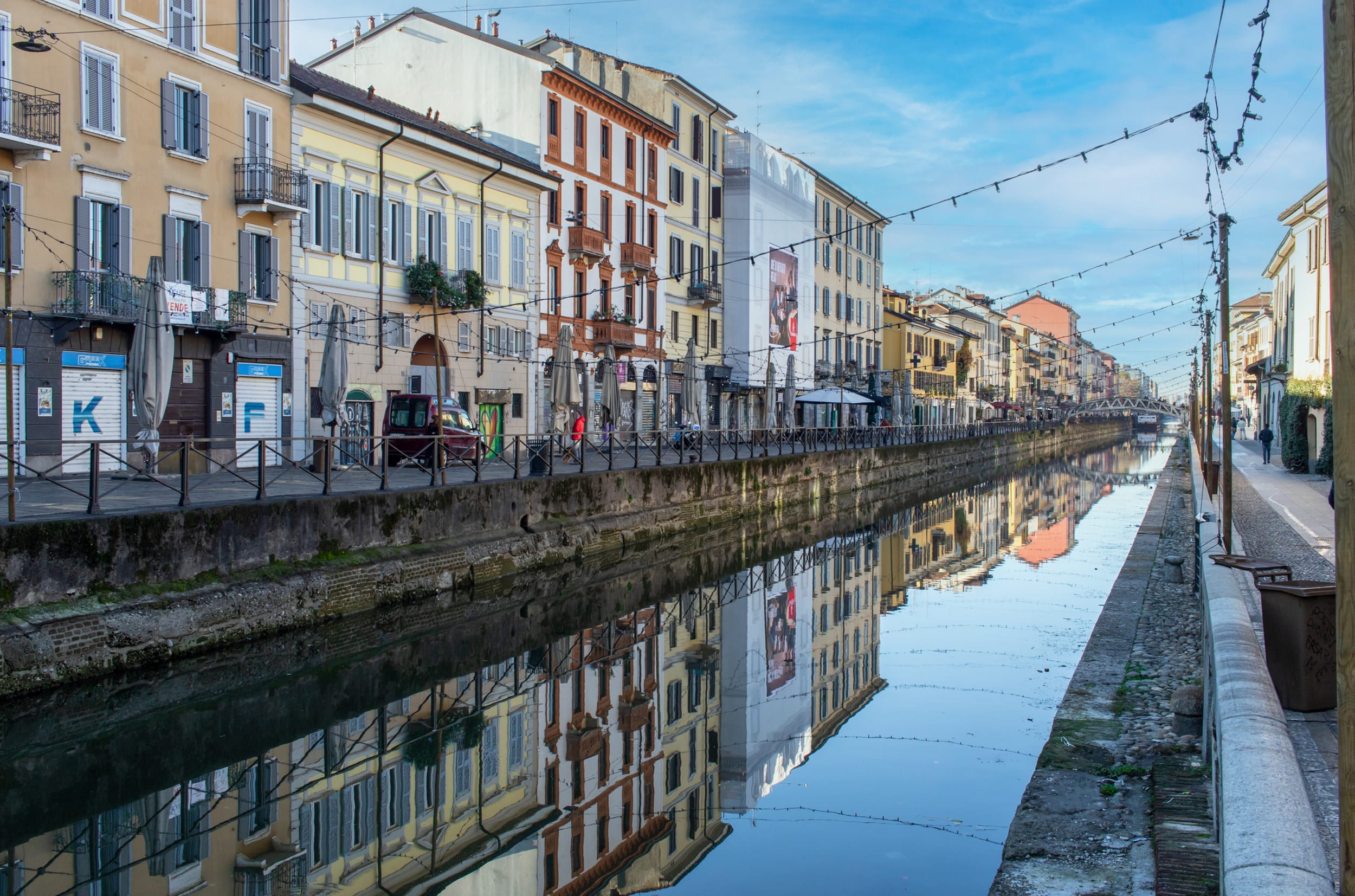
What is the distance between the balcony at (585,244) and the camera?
116 feet

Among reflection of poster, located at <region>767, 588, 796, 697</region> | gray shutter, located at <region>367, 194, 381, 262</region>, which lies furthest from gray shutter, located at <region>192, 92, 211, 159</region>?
reflection of poster, located at <region>767, 588, 796, 697</region>

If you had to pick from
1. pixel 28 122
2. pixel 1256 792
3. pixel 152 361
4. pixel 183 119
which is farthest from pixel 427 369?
pixel 1256 792

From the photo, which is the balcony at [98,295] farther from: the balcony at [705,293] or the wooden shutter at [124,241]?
the balcony at [705,293]

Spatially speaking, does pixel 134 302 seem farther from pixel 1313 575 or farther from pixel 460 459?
pixel 1313 575

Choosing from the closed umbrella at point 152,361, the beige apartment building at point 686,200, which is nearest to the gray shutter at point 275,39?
the closed umbrella at point 152,361

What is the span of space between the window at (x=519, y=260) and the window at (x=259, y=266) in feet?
30.4

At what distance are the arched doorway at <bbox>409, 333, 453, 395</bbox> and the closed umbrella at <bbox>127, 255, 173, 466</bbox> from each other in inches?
509

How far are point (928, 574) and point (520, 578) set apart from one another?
8589 millimetres

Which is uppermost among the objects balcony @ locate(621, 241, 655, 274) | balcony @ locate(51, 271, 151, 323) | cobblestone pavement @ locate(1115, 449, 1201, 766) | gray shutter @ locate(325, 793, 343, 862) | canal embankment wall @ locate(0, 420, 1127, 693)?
balcony @ locate(621, 241, 655, 274)

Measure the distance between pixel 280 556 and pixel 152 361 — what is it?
14.4ft

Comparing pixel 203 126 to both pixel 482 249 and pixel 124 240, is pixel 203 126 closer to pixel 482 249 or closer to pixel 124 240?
pixel 124 240

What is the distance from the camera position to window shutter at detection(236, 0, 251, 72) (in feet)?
75.6

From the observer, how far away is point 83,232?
19750 millimetres

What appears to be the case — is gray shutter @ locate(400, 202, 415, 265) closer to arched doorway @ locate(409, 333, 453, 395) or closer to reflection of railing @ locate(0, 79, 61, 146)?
arched doorway @ locate(409, 333, 453, 395)
